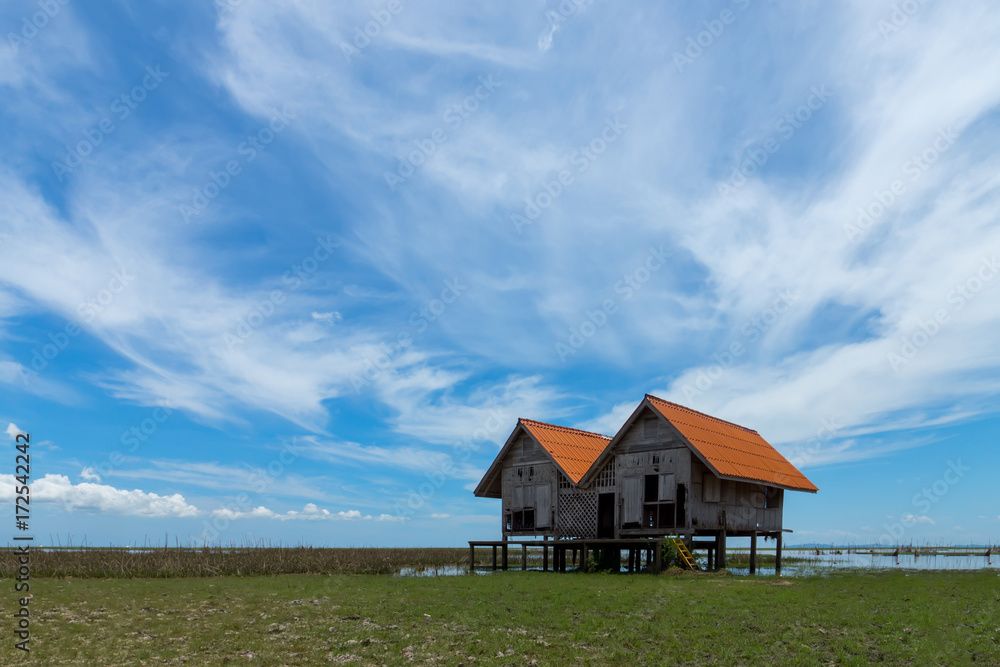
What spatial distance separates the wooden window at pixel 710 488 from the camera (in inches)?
1211

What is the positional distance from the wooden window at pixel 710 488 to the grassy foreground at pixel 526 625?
8292 millimetres

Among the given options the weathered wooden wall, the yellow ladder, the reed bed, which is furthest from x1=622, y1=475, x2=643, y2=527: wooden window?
the reed bed

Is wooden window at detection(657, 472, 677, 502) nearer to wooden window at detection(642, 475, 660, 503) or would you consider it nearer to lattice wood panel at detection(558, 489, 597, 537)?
wooden window at detection(642, 475, 660, 503)

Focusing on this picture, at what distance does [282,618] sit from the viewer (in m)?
16.8

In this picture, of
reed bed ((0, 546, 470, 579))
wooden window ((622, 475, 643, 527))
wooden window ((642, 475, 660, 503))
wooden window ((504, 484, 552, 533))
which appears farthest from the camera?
wooden window ((504, 484, 552, 533))

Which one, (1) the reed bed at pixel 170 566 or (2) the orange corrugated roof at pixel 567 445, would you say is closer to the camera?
(1) the reed bed at pixel 170 566

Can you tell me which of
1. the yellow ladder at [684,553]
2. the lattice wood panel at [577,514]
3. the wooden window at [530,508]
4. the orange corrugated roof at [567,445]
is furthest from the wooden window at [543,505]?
the yellow ladder at [684,553]

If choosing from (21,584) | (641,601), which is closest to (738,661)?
(641,601)

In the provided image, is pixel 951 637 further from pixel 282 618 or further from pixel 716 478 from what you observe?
pixel 716 478

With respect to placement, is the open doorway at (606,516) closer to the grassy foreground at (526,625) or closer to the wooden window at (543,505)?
the wooden window at (543,505)

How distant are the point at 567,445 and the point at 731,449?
347 inches

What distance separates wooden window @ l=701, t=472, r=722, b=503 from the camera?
30.8 metres

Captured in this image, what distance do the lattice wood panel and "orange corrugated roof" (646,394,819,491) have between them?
5.68 m

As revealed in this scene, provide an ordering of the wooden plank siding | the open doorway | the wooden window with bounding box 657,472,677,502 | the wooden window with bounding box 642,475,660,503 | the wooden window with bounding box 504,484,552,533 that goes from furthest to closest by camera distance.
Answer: the open doorway
the wooden window with bounding box 504,484,552,533
the wooden window with bounding box 642,475,660,503
the wooden window with bounding box 657,472,677,502
the wooden plank siding
